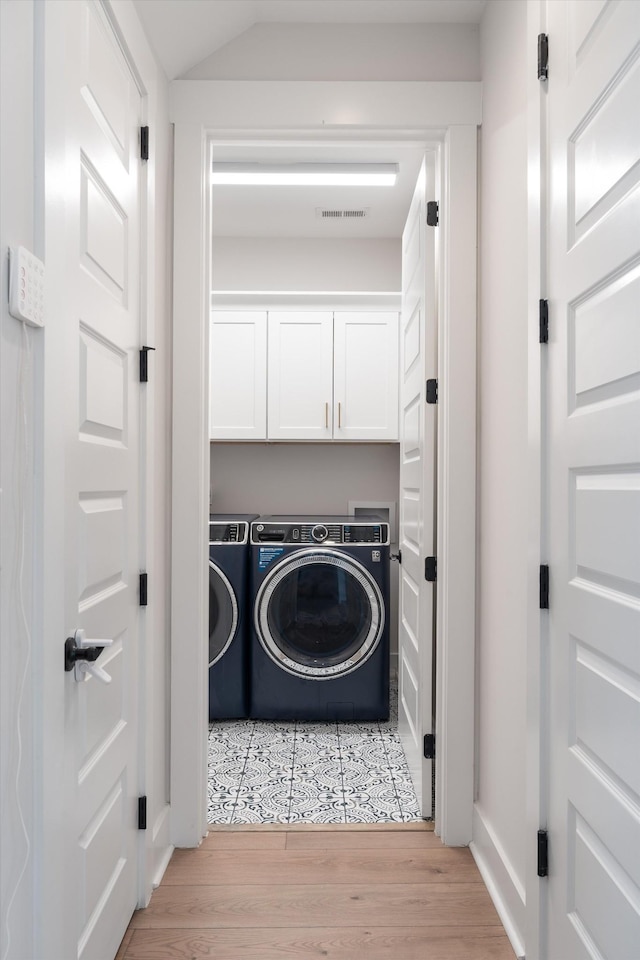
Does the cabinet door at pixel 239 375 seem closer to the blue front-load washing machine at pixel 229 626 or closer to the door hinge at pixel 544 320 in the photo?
the blue front-load washing machine at pixel 229 626

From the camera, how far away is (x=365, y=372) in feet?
12.0

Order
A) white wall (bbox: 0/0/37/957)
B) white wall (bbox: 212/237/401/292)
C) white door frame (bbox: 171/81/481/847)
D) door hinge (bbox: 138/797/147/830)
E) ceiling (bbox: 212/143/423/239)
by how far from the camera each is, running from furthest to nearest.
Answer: white wall (bbox: 212/237/401/292) → ceiling (bbox: 212/143/423/239) → white door frame (bbox: 171/81/481/847) → door hinge (bbox: 138/797/147/830) → white wall (bbox: 0/0/37/957)

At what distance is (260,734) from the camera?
3.10 metres

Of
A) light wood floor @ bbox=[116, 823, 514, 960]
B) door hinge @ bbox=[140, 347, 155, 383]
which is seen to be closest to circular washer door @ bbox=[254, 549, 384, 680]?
light wood floor @ bbox=[116, 823, 514, 960]

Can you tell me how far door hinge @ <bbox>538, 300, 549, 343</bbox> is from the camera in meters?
1.47

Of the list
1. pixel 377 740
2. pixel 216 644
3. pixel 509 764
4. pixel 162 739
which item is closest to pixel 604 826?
pixel 509 764

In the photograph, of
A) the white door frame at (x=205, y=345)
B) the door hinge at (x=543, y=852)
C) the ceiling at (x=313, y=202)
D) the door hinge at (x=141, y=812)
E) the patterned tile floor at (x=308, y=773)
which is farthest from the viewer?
the ceiling at (x=313, y=202)

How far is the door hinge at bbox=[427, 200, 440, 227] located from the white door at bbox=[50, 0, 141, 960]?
100cm

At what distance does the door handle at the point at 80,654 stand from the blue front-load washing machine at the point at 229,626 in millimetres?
1957

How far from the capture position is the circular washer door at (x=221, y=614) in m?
3.17

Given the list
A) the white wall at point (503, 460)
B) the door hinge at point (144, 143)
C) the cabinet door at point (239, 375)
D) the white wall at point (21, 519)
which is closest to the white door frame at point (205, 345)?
the white wall at point (503, 460)

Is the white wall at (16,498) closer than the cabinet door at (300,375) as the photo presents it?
Yes

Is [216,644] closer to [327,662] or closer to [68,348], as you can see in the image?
[327,662]

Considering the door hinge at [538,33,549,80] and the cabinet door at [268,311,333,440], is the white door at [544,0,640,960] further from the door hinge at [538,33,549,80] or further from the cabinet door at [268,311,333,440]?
the cabinet door at [268,311,333,440]
